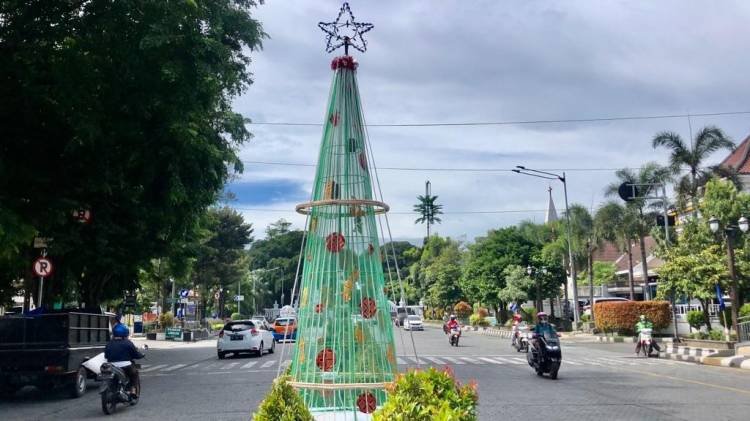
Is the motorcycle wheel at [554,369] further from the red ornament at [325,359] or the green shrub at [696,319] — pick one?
the green shrub at [696,319]

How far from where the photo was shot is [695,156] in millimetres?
36656

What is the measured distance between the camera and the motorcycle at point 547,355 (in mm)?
16000

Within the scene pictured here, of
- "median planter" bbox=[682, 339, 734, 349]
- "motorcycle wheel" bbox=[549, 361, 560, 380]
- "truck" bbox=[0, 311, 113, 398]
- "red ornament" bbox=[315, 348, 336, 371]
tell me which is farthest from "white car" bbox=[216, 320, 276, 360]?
"red ornament" bbox=[315, 348, 336, 371]

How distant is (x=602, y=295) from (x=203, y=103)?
185ft

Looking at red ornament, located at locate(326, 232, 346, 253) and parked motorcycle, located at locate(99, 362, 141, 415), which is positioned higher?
red ornament, located at locate(326, 232, 346, 253)

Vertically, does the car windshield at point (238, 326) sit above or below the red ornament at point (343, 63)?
below

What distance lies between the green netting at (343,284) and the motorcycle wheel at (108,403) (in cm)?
770

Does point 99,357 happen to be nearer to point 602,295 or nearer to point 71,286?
point 71,286

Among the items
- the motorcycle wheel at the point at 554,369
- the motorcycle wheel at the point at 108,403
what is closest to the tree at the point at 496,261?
the motorcycle wheel at the point at 554,369

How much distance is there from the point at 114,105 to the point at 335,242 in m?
11.0

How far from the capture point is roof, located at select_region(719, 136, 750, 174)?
49.3 m

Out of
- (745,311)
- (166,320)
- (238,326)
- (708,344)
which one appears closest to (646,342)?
(708,344)

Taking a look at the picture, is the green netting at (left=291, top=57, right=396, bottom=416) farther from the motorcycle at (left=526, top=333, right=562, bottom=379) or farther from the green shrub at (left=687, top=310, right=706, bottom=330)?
the green shrub at (left=687, top=310, right=706, bottom=330)

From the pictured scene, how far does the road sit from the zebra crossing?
0.05 metres
